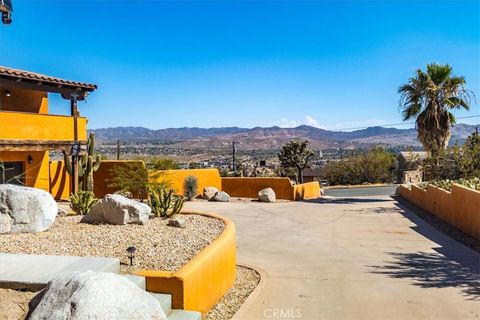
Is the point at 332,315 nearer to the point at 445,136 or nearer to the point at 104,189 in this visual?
the point at 104,189

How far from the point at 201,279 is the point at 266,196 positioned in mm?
16607

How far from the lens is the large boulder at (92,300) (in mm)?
4012

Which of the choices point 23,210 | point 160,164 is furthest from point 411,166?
point 23,210

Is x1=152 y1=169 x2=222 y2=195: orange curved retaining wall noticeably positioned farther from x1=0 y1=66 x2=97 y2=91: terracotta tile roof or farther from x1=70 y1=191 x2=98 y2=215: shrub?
x1=70 y1=191 x2=98 y2=215: shrub

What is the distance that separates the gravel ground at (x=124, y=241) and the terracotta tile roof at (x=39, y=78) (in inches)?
334

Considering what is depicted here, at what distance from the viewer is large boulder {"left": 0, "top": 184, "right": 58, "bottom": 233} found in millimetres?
8156

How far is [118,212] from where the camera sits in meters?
9.62

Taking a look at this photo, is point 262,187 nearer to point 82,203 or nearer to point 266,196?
point 266,196

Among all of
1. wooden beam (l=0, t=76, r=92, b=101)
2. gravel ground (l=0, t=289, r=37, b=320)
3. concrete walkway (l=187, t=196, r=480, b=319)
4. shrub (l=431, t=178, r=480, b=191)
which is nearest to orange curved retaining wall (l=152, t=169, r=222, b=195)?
wooden beam (l=0, t=76, r=92, b=101)

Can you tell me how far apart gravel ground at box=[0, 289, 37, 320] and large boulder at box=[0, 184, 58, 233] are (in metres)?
3.41

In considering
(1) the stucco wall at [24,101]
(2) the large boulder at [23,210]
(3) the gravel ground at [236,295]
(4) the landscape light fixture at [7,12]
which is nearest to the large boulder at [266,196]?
(1) the stucco wall at [24,101]

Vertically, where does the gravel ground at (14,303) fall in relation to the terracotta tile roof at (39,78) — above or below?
below

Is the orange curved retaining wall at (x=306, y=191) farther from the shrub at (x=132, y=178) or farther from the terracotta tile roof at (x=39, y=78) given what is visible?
the terracotta tile roof at (x=39, y=78)

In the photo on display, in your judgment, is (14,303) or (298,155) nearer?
(14,303)
